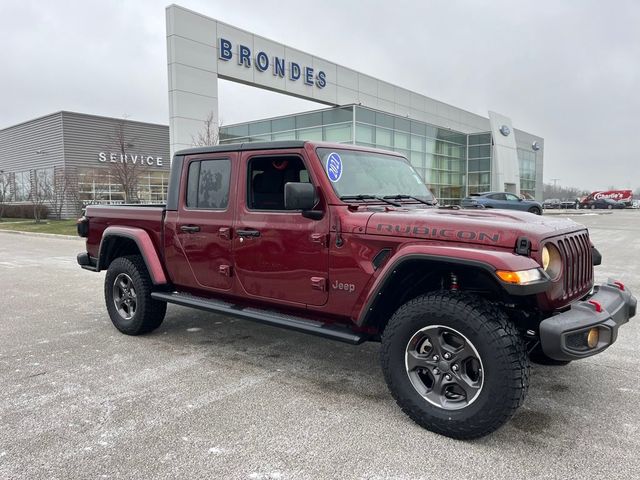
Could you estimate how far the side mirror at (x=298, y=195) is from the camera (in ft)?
11.1

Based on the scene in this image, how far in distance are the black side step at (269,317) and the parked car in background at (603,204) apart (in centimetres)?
6107

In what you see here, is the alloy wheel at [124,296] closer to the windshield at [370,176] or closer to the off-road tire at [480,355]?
the windshield at [370,176]

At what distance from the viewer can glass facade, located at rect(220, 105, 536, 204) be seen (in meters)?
24.2

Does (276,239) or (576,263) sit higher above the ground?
(276,239)

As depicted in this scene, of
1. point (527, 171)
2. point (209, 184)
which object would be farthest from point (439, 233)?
point (527, 171)

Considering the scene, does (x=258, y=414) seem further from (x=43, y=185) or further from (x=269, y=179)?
(x=43, y=185)

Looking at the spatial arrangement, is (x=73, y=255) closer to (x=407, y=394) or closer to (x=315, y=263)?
(x=315, y=263)

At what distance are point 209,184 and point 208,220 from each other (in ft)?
1.23

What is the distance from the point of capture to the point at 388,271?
318cm

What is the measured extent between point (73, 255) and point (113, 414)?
421 inches

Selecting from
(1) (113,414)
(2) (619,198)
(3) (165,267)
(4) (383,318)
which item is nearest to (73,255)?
(3) (165,267)

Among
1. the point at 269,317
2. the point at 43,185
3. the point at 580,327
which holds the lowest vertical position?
the point at 269,317

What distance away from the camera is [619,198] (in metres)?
62.7

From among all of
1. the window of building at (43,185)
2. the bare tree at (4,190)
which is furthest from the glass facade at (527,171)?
the bare tree at (4,190)
